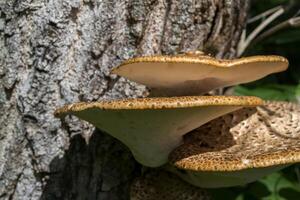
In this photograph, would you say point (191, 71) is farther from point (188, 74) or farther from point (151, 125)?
point (151, 125)

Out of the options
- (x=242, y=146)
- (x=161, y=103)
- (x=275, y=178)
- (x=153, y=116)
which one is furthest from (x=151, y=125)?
(x=275, y=178)

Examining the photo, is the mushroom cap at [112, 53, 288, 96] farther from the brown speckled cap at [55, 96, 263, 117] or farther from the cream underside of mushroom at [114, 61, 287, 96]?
the brown speckled cap at [55, 96, 263, 117]

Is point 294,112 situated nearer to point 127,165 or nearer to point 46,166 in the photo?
point 127,165

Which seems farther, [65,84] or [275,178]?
[275,178]

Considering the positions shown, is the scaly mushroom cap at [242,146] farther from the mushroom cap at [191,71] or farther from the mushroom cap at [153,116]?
the mushroom cap at [191,71]

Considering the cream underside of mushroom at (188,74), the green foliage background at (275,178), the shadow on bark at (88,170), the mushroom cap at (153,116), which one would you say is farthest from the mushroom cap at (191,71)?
the green foliage background at (275,178)

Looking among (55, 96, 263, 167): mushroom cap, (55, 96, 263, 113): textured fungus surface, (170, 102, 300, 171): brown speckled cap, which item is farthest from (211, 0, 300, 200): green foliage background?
(55, 96, 263, 113): textured fungus surface
